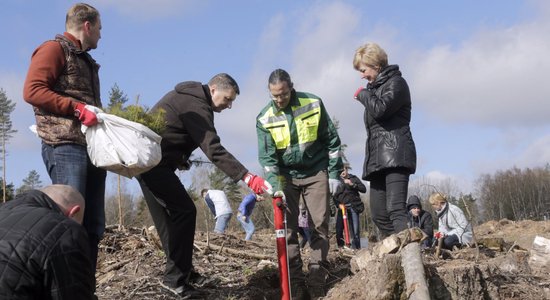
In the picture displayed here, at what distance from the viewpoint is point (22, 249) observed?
7.84ft

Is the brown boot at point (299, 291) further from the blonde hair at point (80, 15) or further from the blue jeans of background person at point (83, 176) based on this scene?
the blonde hair at point (80, 15)

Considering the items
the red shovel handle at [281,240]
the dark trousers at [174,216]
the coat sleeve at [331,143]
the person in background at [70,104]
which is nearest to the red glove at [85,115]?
the person in background at [70,104]

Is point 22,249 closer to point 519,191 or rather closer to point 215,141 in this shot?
point 215,141

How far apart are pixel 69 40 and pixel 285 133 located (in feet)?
6.87

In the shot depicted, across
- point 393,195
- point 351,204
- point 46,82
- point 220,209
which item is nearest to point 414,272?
point 393,195

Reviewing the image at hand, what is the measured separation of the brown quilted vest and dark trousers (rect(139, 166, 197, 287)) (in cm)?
83

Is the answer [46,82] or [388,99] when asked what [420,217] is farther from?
[46,82]

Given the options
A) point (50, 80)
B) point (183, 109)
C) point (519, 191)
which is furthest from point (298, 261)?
point (519, 191)

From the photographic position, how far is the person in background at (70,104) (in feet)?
12.5

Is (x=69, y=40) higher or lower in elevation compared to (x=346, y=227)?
higher

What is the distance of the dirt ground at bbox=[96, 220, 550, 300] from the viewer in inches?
175

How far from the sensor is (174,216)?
4.73m

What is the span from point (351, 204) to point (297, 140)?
737 centimetres

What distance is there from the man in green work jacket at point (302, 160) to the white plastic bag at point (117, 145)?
1.66 m
